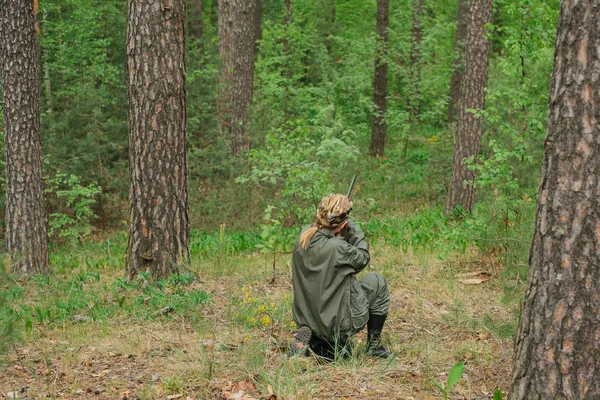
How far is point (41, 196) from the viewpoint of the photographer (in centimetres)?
920

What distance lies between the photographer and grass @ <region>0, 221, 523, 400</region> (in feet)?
15.6

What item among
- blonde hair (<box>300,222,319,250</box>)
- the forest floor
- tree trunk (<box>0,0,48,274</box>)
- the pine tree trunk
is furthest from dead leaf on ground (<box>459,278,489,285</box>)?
the pine tree trunk

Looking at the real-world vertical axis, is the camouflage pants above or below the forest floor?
above

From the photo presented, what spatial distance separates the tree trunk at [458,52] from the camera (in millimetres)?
19438

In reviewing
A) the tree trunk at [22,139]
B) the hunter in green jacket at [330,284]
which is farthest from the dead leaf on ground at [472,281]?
the tree trunk at [22,139]

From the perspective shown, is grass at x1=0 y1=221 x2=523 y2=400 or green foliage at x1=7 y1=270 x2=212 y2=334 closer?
grass at x1=0 y1=221 x2=523 y2=400

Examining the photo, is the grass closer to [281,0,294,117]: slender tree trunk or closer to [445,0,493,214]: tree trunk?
[445,0,493,214]: tree trunk

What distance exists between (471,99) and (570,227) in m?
8.76

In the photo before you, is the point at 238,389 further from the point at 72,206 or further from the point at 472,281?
the point at 72,206

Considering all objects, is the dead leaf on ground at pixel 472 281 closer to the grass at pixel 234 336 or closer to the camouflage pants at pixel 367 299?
the grass at pixel 234 336

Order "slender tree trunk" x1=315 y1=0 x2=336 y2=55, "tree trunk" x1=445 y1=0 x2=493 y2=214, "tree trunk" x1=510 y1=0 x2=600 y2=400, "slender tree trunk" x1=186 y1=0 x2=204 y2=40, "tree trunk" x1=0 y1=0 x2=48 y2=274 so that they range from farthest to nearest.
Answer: "slender tree trunk" x1=315 y1=0 x2=336 y2=55 < "slender tree trunk" x1=186 y1=0 x2=204 y2=40 < "tree trunk" x1=445 y1=0 x2=493 y2=214 < "tree trunk" x1=0 y1=0 x2=48 y2=274 < "tree trunk" x1=510 y1=0 x2=600 y2=400

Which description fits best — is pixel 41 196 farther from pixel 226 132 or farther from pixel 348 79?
pixel 348 79

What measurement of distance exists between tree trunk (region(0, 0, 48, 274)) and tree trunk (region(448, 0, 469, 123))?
1242 cm

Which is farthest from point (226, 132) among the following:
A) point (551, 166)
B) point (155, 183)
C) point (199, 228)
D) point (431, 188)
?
point (551, 166)
